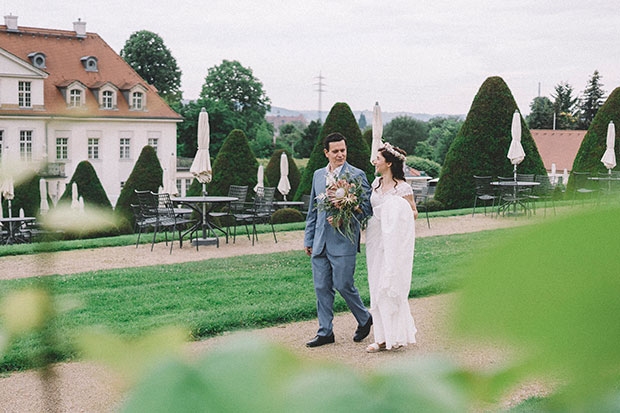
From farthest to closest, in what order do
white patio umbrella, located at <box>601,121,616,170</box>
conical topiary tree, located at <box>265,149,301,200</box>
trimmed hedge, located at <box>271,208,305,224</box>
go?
conical topiary tree, located at <box>265,149,301,200</box> < white patio umbrella, located at <box>601,121,616,170</box> < trimmed hedge, located at <box>271,208,305,224</box>

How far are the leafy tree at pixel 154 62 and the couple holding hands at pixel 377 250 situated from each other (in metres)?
30.4

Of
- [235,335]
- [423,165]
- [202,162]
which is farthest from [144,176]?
[423,165]

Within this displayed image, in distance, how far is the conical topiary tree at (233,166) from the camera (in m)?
16.1

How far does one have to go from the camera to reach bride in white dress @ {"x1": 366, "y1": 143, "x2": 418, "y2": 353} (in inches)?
187

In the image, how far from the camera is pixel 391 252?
4719 millimetres

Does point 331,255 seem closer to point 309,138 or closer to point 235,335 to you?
point 235,335

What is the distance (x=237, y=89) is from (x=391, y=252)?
43.6 m

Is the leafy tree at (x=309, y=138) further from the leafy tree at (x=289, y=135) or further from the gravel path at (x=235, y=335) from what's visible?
the gravel path at (x=235, y=335)

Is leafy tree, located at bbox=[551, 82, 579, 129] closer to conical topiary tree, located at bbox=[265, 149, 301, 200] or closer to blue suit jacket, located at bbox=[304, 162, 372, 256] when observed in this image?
conical topiary tree, located at bbox=[265, 149, 301, 200]

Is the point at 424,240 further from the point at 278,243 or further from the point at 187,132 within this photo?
the point at 187,132

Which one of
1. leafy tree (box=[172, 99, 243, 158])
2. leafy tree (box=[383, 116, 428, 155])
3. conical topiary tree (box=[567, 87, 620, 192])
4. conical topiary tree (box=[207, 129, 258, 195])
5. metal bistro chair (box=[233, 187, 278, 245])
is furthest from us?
leafy tree (box=[383, 116, 428, 155])

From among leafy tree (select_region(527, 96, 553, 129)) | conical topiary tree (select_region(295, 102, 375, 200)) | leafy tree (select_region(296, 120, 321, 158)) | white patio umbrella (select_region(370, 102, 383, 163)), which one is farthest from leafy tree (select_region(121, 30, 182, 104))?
leafy tree (select_region(527, 96, 553, 129))

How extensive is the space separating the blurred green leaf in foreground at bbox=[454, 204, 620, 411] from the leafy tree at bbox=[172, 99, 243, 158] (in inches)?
1633

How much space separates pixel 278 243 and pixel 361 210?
602 cm
